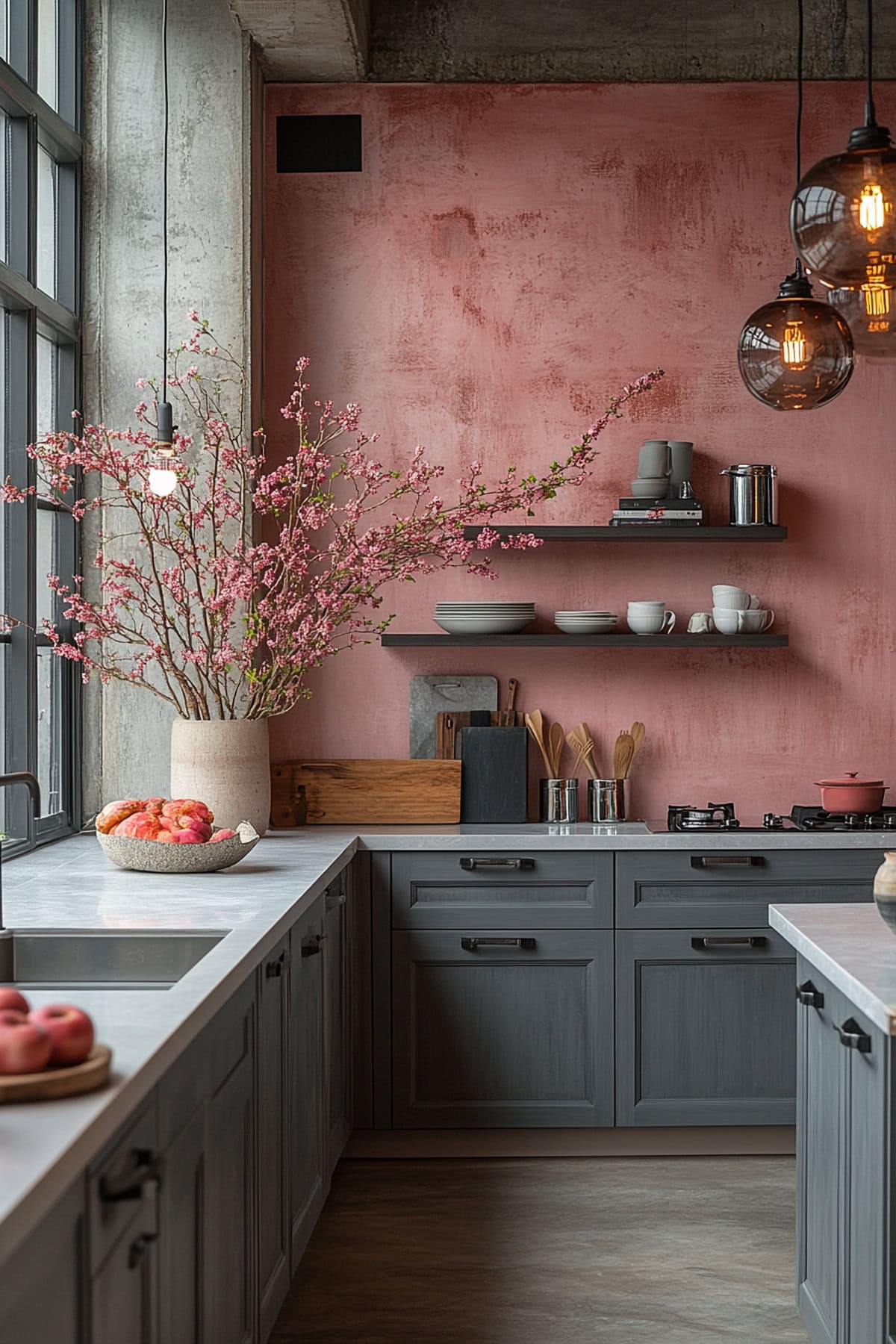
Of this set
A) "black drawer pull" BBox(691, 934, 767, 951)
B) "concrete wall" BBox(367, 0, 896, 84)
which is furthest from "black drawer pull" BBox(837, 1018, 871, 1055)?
"concrete wall" BBox(367, 0, 896, 84)

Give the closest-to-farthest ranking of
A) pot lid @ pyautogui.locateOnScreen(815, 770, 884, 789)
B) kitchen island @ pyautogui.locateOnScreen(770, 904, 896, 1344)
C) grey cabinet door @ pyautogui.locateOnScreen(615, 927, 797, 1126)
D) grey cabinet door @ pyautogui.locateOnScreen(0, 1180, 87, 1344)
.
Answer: grey cabinet door @ pyautogui.locateOnScreen(0, 1180, 87, 1344) < kitchen island @ pyautogui.locateOnScreen(770, 904, 896, 1344) < grey cabinet door @ pyautogui.locateOnScreen(615, 927, 797, 1126) < pot lid @ pyautogui.locateOnScreen(815, 770, 884, 789)

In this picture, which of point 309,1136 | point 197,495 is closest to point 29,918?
point 309,1136

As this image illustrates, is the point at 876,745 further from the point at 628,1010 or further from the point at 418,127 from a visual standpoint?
the point at 418,127

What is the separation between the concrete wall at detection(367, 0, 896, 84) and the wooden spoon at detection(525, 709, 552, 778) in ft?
7.20

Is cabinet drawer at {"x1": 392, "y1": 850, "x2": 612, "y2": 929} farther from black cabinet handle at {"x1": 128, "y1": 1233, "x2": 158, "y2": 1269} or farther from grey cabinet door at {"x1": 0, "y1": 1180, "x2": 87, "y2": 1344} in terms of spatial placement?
grey cabinet door at {"x1": 0, "y1": 1180, "x2": 87, "y2": 1344}

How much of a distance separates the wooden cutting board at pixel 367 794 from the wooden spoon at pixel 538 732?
0.33 meters

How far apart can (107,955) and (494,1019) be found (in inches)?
68.9

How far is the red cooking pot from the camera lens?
14.5ft

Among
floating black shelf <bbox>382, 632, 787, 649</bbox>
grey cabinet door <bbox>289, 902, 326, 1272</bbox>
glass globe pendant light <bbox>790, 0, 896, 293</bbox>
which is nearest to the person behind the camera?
glass globe pendant light <bbox>790, 0, 896, 293</bbox>

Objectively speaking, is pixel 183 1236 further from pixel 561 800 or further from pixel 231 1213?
pixel 561 800

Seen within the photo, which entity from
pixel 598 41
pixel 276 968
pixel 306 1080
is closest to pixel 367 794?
pixel 306 1080

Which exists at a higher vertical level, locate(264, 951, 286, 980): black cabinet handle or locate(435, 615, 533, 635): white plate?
locate(435, 615, 533, 635): white plate

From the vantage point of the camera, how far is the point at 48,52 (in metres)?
4.22

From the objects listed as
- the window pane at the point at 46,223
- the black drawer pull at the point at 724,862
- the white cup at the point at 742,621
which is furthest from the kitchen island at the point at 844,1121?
the window pane at the point at 46,223
